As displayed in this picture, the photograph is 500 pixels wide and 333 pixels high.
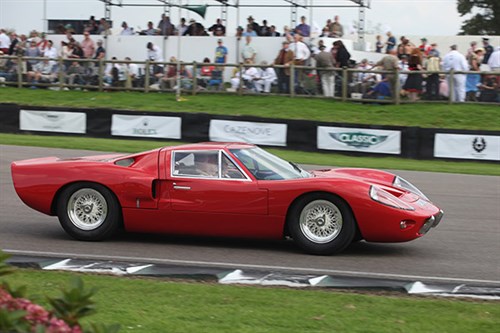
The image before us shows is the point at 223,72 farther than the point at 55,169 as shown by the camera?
Yes

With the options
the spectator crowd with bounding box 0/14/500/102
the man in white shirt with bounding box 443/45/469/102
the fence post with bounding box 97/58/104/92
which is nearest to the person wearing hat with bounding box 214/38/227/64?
the spectator crowd with bounding box 0/14/500/102

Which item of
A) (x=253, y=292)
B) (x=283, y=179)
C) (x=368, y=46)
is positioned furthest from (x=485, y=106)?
(x=253, y=292)

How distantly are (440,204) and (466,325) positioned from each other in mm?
6435

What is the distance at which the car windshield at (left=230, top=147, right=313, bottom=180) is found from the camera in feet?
26.1

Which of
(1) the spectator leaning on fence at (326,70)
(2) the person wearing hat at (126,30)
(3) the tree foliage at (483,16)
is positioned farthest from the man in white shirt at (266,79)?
(3) the tree foliage at (483,16)

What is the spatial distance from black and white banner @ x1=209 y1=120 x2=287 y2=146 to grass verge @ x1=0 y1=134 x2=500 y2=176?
33 centimetres

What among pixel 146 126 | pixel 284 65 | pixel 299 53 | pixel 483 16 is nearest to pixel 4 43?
pixel 146 126

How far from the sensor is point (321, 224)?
25.3ft

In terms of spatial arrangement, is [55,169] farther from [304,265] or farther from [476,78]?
[476,78]

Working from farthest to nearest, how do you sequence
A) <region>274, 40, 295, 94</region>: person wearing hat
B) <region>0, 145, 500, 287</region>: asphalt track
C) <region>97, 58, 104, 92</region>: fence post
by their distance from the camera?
<region>97, 58, 104, 92</region>: fence post → <region>274, 40, 295, 94</region>: person wearing hat → <region>0, 145, 500, 287</region>: asphalt track

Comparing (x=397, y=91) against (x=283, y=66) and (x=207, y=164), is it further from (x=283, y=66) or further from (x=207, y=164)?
(x=207, y=164)

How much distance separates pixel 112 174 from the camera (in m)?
8.09

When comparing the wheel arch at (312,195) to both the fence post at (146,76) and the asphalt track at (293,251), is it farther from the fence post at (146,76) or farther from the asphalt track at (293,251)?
the fence post at (146,76)

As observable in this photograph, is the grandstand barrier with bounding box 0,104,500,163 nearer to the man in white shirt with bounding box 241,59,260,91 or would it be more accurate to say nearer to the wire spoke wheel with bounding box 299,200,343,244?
the man in white shirt with bounding box 241,59,260,91
